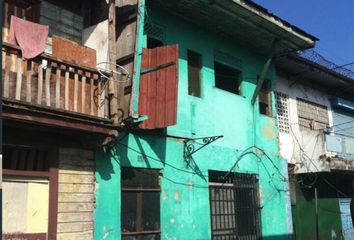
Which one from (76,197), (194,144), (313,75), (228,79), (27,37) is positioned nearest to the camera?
(27,37)

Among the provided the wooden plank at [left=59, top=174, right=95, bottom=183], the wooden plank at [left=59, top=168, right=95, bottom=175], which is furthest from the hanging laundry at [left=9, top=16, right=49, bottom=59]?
the wooden plank at [left=59, top=174, right=95, bottom=183]

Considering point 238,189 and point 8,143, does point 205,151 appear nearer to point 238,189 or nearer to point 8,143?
point 238,189

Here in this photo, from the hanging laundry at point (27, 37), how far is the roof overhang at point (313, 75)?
358 inches

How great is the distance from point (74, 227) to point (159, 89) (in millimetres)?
3373

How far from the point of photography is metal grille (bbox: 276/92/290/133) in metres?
16.4

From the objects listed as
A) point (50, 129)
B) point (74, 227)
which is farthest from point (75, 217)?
point (50, 129)

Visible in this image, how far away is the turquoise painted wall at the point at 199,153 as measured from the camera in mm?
10406

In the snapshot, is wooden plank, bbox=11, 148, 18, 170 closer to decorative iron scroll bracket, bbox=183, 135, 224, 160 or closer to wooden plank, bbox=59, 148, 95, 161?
wooden plank, bbox=59, 148, 95, 161

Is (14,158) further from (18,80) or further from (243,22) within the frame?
(243,22)

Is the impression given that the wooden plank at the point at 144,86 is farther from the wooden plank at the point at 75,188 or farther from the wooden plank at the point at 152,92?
the wooden plank at the point at 75,188

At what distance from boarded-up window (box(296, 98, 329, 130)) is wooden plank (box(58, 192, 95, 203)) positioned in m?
9.57

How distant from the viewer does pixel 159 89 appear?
10859mm

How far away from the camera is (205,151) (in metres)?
12.8

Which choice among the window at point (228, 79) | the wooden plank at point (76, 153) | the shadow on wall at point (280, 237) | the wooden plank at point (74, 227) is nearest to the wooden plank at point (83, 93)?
the wooden plank at point (76, 153)
